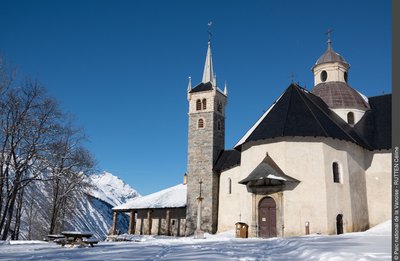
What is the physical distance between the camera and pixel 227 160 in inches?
1453

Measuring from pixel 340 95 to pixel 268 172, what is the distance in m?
14.7

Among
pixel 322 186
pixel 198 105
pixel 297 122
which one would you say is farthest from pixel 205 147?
pixel 322 186

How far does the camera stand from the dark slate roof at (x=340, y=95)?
1431 inches

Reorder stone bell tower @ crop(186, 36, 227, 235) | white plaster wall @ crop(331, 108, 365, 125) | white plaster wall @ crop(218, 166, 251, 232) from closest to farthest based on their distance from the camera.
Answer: white plaster wall @ crop(218, 166, 251, 232) < white plaster wall @ crop(331, 108, 365, 125) < stone bell tower @ crop(186, 36, 227, 235)

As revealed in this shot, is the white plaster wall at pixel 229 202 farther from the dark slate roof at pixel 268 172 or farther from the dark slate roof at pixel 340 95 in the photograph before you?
the dark slate roof at pixel 340 95

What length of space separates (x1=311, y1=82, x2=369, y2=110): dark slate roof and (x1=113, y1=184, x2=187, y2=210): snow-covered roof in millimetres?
16889

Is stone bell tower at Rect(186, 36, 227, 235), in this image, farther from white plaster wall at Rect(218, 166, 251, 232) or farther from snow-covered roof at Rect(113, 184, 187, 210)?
snow-covered roof at Rect(113, 184, 187, 210)

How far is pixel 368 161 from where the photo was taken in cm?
3166

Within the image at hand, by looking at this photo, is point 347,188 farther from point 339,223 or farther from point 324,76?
point 324,76

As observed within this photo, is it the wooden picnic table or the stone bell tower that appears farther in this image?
the stone bell tower

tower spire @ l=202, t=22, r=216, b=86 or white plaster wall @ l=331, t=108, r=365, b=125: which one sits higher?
tower spire @ l=202, t=22, r=216, b=86

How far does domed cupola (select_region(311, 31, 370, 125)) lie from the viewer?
3609 centimetres

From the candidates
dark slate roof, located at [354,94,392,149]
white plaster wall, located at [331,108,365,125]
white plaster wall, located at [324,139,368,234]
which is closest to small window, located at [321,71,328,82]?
dark slate roof, located at [354,94,392,149]

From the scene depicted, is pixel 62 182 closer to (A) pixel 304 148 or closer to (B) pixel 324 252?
(A) pixel 304 148
